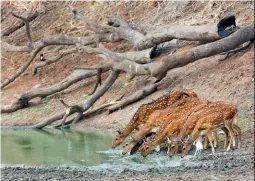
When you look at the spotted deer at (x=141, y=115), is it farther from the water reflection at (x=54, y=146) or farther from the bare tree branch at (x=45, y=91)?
the bare tree branch at (x=45, y=91)

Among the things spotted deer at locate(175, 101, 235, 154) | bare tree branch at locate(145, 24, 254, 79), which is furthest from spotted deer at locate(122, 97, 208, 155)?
bare tree branch at locate(145, 24, 254, 79)

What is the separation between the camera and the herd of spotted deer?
35.7 ft

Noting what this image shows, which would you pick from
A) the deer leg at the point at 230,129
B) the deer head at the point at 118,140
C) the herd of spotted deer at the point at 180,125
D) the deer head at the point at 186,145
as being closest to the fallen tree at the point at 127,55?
the herd of spotted deer at the point at 180,125

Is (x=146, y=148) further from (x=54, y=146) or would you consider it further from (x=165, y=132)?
(x=54, y=146)

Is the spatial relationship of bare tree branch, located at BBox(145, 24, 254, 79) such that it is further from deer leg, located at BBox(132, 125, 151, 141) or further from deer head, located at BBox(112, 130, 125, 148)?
deer leg, located at BBox(132, 125, 151, 141)

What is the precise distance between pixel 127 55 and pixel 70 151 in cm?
583

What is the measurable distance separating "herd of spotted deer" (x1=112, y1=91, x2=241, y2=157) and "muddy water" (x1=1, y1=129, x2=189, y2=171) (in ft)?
0.83

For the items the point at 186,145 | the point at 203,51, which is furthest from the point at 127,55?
the point at 186,145

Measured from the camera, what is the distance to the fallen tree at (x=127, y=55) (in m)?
15.9

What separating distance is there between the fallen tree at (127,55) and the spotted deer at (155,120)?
11.8 feet

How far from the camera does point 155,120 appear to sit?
1197 cm

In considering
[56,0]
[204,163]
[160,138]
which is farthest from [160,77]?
[56,0]

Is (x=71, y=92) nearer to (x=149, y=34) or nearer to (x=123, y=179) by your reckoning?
(x=149, y=34)

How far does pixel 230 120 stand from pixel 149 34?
8139mm
